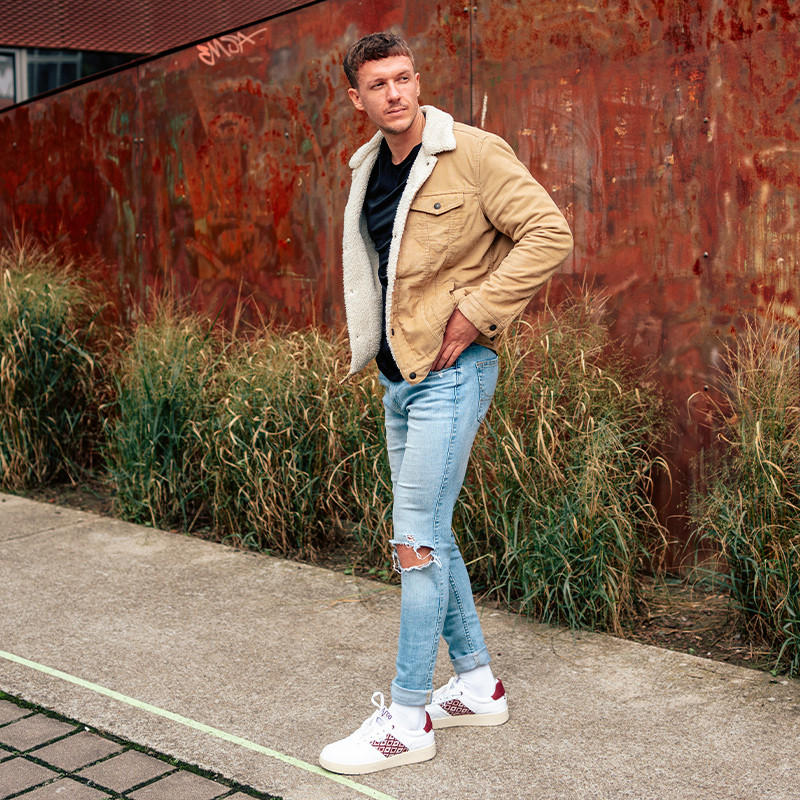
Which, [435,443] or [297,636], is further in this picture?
[297,636]

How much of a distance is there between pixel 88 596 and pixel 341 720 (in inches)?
65.8

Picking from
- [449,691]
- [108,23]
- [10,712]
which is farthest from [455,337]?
[108,23]

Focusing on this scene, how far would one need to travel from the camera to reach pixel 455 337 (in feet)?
10.5

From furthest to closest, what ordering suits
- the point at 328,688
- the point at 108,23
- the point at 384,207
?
the point at 108,23 → the point at 328,688 → the point at 384,207

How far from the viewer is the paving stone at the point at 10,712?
3652 mm

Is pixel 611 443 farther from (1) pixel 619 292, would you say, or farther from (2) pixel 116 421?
(2) pixel 116 421

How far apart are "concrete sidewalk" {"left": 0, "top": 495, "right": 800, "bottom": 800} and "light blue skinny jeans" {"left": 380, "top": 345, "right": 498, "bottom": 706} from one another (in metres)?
0.35

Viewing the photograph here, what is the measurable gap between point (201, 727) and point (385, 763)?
65cm

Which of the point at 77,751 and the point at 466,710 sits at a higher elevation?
the point at 466,710

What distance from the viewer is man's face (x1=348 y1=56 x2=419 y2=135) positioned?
3.15 meters

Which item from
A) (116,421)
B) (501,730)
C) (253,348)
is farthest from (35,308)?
(501,730)

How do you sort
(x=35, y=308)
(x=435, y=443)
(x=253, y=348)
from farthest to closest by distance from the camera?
(x=35, y=308), (x=253, y=348), (x=435, y=443)

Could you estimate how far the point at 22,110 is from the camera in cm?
809

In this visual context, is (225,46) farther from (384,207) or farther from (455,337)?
(455,337)
